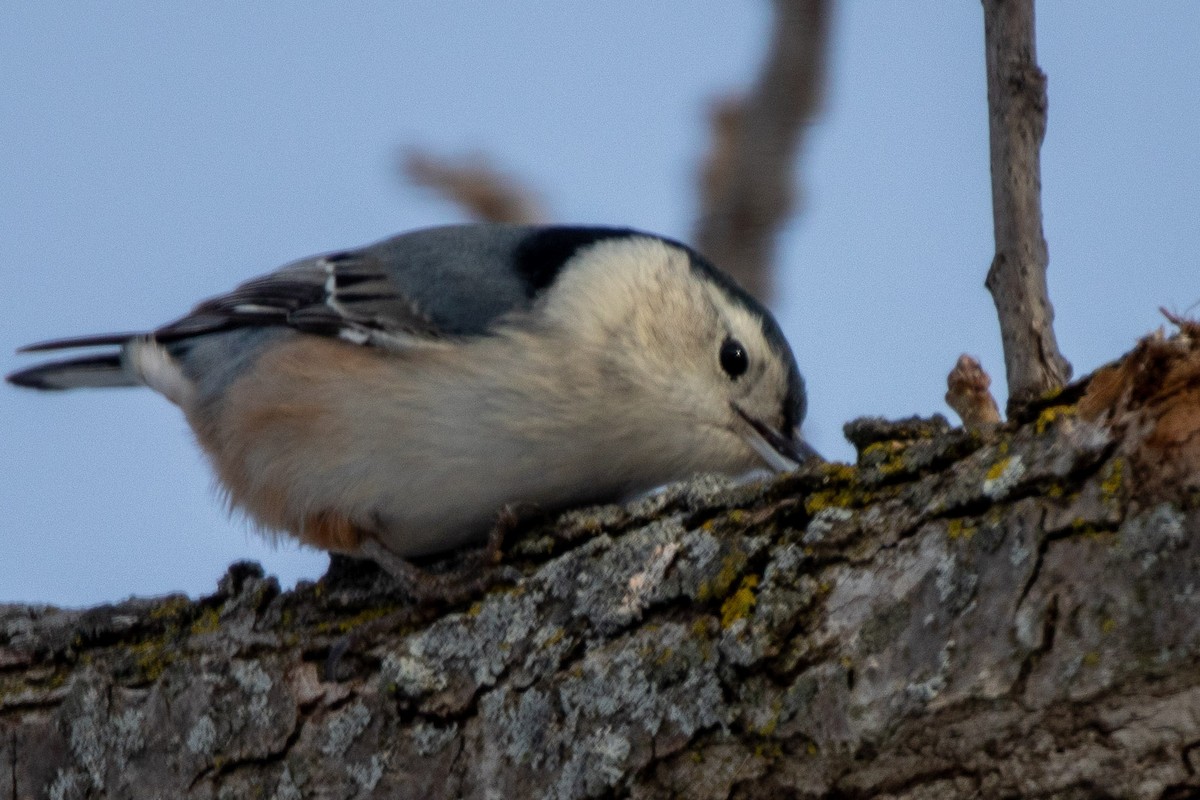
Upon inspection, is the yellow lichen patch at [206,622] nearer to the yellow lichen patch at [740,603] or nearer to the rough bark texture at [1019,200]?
the yellow lichen patch at [740,603]

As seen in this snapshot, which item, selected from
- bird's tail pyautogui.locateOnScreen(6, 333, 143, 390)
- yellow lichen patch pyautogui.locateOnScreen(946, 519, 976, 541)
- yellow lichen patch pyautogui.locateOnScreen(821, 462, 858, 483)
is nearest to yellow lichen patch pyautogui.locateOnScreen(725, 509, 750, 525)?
yellow lichen patch pyautogui.locateOnScreen(821, 462, 858, 483)

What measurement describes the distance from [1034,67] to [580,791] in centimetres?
102

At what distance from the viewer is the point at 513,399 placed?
213cm

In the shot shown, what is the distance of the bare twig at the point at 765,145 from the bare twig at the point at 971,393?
0.42 meters

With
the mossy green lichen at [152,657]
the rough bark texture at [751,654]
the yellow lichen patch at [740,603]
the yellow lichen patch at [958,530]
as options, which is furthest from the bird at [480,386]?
the yellow lichen patch at [958,530]

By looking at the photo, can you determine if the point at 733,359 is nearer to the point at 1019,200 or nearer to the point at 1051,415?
the point at 1019,200

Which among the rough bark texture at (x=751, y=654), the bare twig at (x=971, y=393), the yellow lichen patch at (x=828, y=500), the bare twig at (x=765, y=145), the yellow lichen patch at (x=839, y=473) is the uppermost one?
the bare twig at (x=765, y=145)

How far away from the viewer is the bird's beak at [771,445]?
2.28m

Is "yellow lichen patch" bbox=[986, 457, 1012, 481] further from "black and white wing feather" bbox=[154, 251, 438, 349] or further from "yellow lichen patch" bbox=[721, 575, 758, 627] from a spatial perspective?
"black and white wing feather" bbox=[154, 251, 438, 349]

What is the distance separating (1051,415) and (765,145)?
76cm

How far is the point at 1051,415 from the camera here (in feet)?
4.77

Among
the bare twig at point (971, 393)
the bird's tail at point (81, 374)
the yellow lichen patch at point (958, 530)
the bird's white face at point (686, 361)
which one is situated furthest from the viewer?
the bird's tail at point (81, 374)

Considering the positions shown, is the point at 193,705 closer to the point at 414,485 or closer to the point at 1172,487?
the point at 414,485

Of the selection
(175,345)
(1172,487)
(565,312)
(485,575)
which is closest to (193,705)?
(485,575)
